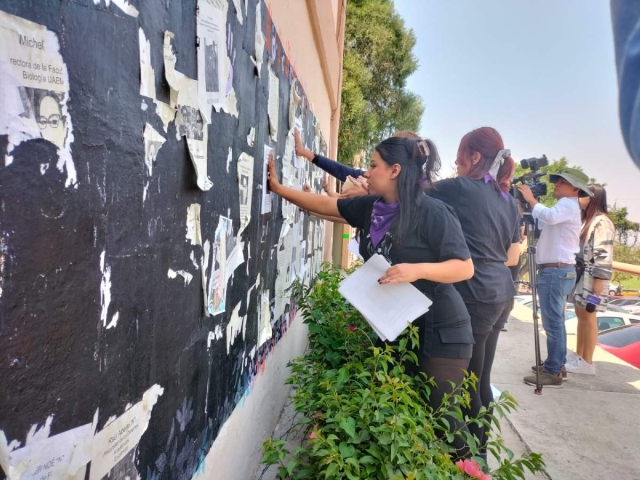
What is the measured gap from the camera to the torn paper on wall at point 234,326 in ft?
5.17

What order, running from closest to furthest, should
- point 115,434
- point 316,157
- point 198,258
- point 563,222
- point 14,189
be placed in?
point 14,189
point 115,434
point 198,258
point 316,157
point 563,222

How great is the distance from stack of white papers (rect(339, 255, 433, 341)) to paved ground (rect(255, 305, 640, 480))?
3.29 ft

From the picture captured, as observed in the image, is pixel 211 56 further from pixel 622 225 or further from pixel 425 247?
pixel 622 225

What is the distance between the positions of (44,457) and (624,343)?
29.0ft

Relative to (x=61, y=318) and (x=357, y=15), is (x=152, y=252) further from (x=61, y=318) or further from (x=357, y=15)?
(x=357, y=15)

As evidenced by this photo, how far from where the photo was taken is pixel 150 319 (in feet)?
3.07

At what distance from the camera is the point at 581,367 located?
178 inches

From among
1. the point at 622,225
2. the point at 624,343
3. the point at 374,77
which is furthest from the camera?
the point at 622,225

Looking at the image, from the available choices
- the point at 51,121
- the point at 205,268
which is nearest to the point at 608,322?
the point at 205,268

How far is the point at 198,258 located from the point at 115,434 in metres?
0.51

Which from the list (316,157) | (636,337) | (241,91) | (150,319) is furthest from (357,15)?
(150,319)

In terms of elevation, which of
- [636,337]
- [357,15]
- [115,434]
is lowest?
[636,337]

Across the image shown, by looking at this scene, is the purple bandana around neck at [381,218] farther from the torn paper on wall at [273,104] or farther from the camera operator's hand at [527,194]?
the camera operator's hand at [527,194]

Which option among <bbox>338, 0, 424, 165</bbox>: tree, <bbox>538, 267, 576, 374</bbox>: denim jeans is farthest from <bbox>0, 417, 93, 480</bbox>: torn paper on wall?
<bbox>338, 0, 424, 165</bbox>: tree
